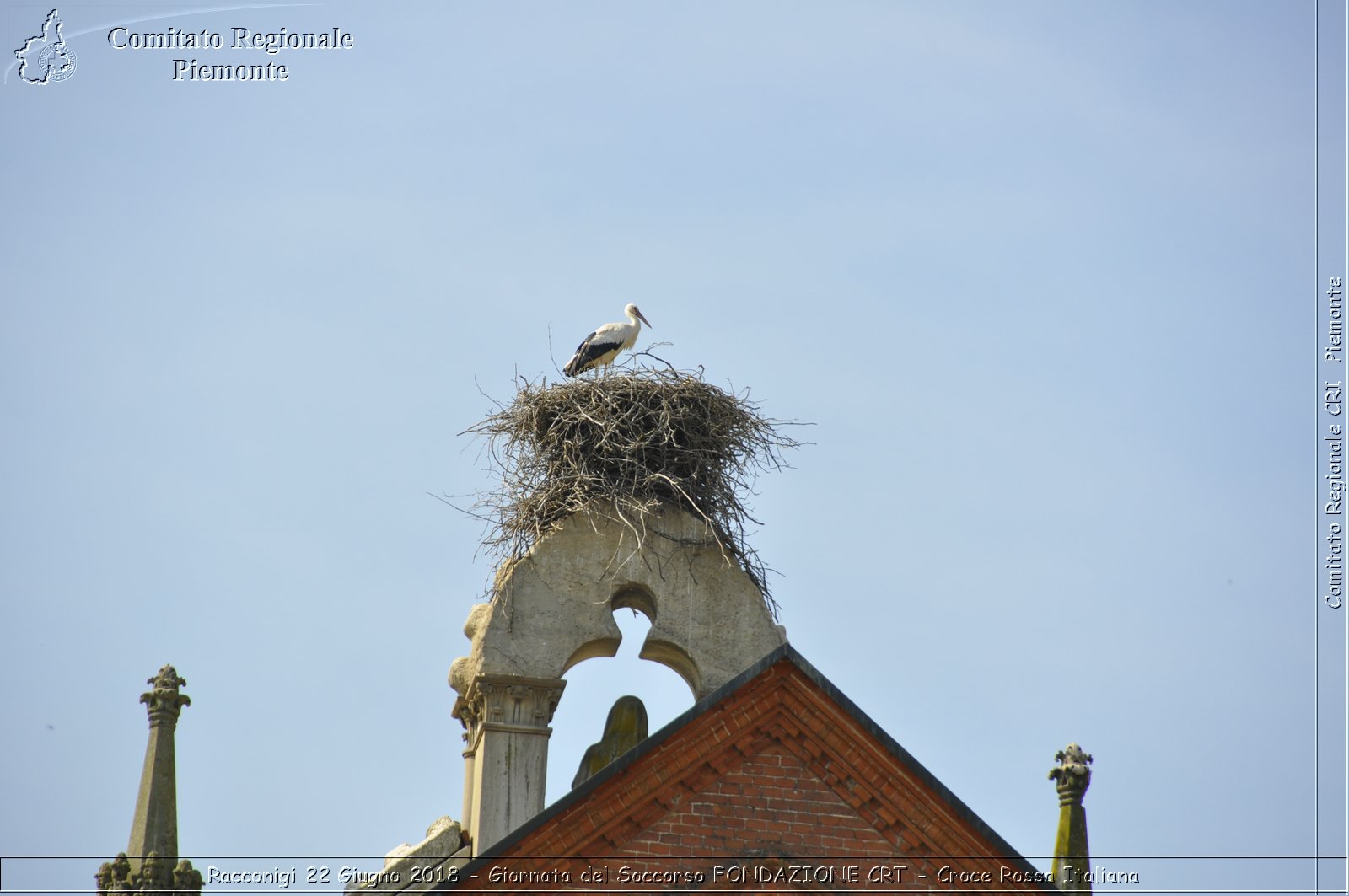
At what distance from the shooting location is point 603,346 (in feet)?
58.0

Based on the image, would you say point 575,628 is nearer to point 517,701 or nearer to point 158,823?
point 517,701

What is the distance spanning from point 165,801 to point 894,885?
4.47 metres

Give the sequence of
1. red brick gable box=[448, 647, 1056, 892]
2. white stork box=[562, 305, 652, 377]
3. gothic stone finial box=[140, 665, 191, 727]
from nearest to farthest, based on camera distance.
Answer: red brick gable box=[448, 647, 1056, 892] < gothic stone finial box=[140, 665, 191, 727] < white stork box=[562, 305, 652, 377]

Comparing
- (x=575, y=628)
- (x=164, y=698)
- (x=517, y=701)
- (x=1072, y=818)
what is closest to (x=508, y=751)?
(x=517, y=701)

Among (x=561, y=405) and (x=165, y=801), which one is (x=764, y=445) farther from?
(x=165, y=801)

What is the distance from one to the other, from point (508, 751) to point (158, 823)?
2488mm

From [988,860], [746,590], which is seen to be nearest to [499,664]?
[746,590]

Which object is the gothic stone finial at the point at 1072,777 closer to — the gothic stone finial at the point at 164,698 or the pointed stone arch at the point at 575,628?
the pointed stone arch at the point at 575,628

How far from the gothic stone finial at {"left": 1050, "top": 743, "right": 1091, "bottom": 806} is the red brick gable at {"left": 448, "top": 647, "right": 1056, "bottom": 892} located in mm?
966

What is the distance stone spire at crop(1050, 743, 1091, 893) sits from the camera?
1268 cm

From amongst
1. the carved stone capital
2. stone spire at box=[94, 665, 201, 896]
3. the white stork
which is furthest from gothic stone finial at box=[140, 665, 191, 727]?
the white stork

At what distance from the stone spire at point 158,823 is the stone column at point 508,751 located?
6.72 ft

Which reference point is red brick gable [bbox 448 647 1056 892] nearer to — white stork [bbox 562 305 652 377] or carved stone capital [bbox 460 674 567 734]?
carved stone capital [bbox 460 674 567 734]

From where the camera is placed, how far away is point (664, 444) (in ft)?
50.1
